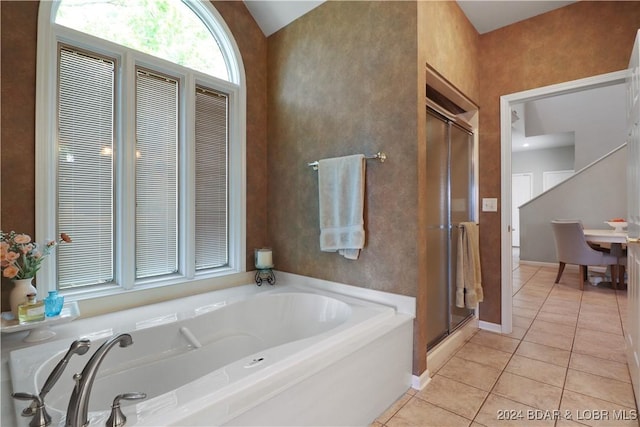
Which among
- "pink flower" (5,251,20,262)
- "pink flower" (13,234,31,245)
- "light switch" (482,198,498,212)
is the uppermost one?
"light switch" (482,198,498,212)

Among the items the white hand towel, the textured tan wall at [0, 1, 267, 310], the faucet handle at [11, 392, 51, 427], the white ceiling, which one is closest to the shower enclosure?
the white hand towel

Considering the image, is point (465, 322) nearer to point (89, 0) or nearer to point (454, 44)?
point (454, 44)

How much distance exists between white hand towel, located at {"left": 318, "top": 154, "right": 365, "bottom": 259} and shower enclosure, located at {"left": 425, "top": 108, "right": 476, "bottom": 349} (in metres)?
0.51

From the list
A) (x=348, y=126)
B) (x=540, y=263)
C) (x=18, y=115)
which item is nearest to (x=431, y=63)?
(x=348, y=126)

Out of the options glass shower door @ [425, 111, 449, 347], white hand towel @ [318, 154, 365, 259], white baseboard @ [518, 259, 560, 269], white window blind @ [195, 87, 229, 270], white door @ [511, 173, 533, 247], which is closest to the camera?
white hand towel @ [318, 154, 365, 259]

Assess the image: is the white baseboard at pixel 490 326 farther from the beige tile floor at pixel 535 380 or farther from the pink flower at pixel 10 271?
the pink flower at pixel 10 271

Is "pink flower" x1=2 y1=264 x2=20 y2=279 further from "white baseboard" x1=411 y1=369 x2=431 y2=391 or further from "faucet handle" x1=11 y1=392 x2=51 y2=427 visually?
"white baseboard" x1=411 y1=369 x2=431 y2=391

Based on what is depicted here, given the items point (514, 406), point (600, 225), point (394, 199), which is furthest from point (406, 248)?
point (600, 225)

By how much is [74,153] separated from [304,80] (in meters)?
1.74

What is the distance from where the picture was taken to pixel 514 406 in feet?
5.58

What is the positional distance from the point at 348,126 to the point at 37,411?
2.10 meters

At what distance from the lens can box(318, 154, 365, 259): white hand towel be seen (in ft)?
6.86

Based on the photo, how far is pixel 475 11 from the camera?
2490 millimetres

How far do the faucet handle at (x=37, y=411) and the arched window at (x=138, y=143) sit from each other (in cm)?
116
